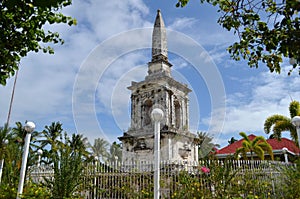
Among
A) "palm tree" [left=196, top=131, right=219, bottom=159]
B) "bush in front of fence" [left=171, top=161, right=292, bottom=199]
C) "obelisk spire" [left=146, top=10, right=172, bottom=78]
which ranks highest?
"obelisk spire" [left=146, top=10, right=172, bottom=78]

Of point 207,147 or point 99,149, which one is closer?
point 207,147

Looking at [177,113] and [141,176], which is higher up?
[177,113]

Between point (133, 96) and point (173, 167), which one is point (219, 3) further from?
point (133, 96)

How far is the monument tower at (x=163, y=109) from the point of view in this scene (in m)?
12.5

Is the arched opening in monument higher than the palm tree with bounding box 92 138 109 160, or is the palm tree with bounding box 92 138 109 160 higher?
the arched opening in monument

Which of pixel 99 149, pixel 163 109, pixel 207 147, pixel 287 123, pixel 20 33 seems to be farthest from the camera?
pixel 99 149

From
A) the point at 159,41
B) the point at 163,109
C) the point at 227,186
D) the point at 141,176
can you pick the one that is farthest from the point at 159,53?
the point at 227,186

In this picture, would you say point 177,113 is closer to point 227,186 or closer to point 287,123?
point 287,123

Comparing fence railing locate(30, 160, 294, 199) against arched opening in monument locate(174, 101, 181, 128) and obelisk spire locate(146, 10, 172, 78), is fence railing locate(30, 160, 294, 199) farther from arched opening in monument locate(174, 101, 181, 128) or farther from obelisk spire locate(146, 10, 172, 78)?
obelisk spire locate(146, 10, 172, 78)

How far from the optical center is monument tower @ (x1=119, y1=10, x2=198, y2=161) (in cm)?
1249

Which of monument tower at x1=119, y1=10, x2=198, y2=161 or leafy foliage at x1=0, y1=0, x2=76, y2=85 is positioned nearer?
leafy foliage at x1=0, y1=0, x2=76, y2=85

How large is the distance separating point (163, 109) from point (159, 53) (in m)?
3.55

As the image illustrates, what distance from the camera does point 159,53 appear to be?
14.7 metres

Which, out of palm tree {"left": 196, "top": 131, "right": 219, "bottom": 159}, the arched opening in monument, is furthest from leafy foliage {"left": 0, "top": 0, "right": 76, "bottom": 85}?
the arched opening in monument
